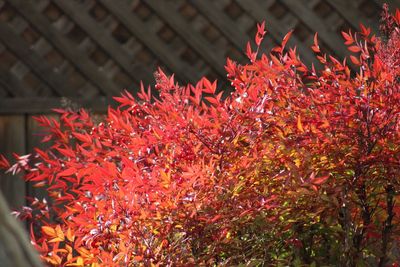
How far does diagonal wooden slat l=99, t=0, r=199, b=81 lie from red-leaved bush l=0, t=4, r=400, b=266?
7.93 feet

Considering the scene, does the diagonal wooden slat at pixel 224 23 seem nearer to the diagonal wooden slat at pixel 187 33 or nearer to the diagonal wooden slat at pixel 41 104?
the diagonal wooden slat at pixel 187 33

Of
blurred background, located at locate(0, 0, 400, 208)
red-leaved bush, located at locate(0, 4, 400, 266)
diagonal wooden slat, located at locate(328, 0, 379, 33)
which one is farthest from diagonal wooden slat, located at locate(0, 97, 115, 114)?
red-leaved bush, located at locate(0, 4, 400, 266)

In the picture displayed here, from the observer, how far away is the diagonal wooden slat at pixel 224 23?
5152 millimetres

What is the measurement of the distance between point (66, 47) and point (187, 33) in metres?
0.66

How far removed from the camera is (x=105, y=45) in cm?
510

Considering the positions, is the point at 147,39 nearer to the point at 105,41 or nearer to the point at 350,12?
the point at 105,41

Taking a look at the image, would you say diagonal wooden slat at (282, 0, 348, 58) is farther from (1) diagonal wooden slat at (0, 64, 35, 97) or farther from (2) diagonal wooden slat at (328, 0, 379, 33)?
(1) diagonal wooden slat at (0, 64, 35, 97)

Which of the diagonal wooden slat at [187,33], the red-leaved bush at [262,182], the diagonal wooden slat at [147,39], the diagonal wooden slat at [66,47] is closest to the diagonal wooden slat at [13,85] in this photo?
the diagonal wooden slat at [66,47]

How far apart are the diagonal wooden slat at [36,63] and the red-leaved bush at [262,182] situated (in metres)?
2.42

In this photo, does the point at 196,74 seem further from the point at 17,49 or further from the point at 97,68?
the point at 17,49

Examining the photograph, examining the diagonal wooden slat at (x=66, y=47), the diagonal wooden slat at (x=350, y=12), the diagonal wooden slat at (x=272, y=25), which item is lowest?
the diagonal wooden slat at (x=350, y=12)

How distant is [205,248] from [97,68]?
272cm

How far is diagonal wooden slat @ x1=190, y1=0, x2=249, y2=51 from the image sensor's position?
16.9 ft

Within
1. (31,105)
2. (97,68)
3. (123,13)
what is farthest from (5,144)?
(123,13)
